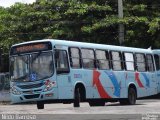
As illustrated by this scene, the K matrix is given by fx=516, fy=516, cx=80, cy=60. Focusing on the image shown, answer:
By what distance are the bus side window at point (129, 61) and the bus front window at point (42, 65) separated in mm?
5689

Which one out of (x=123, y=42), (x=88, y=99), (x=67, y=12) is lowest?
(x=88, y=99)

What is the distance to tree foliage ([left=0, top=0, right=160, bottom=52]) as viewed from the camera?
3544 centimetres

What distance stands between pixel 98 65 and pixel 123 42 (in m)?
12.6

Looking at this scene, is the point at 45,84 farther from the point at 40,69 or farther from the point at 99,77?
the point at 99,77

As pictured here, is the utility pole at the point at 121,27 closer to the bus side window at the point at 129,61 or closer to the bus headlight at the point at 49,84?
the bus side window at the point at 129,61

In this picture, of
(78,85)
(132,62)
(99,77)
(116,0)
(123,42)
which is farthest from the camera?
(116,0)

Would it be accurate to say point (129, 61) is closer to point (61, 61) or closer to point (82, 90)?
point (82, 90)

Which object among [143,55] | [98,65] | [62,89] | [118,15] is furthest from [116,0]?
[62,89]

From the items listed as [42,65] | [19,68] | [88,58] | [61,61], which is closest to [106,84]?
[88,58]

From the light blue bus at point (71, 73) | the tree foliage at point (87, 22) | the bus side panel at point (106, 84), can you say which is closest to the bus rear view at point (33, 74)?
the light blue bus at point (71, 73)

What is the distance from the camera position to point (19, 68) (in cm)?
2080

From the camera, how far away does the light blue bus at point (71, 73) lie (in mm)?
20109

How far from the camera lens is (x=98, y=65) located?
2277 centimetres

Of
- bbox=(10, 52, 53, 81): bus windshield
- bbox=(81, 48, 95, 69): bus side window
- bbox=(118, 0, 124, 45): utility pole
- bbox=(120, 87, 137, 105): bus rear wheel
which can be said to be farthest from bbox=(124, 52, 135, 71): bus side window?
bbox=(118, 0, 124, 45): utility pole
